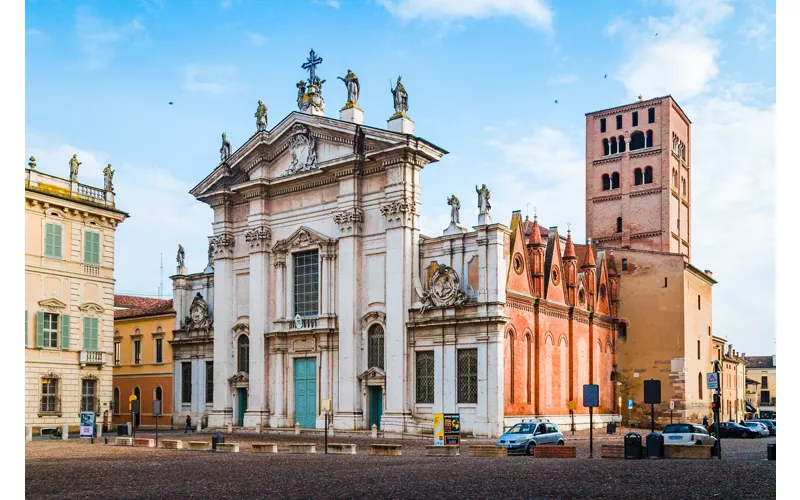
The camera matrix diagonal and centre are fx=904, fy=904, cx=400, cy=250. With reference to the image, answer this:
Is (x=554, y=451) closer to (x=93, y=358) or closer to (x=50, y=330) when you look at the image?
(x=50, y=330)

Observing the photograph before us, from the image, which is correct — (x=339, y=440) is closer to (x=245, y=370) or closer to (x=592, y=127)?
(x=245, y=370)

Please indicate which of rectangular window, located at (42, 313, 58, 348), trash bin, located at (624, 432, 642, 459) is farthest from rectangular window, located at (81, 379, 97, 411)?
trash bin, located at (624, 432, 642, 459)

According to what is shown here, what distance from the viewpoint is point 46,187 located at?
46469 mm

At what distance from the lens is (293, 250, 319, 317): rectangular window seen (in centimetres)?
4784

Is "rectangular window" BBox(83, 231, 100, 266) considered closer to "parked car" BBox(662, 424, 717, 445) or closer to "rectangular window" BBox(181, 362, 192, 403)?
"rectangular window" BBox(181, 362, 192, 403)

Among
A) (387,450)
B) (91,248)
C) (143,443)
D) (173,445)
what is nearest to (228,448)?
(173,445)

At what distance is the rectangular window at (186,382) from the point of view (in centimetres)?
5462

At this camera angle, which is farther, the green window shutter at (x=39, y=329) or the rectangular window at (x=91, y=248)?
the rectangular window at (x=91, y=248)

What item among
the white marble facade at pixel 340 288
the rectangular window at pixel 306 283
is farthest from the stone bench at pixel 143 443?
the rectangular window at pixel 306 283

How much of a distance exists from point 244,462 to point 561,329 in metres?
27.1

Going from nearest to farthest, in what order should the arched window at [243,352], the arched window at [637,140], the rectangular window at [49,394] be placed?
the rectangular window at [49,394], the arched window at [243,352], the arched window at [637,140]

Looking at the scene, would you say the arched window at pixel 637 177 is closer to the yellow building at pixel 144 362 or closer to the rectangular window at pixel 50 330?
the yellow building at pixel 144 362

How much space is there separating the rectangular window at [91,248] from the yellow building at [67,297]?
2.1 inches
